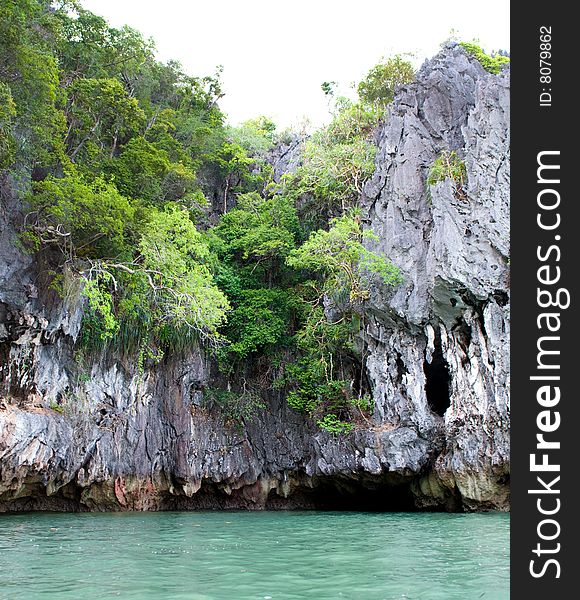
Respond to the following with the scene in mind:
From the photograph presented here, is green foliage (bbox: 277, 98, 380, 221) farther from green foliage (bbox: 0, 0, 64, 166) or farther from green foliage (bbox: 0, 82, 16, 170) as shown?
green foliage (bbox: 0, 82, 16, 170)

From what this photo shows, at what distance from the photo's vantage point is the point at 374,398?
18.2 meters

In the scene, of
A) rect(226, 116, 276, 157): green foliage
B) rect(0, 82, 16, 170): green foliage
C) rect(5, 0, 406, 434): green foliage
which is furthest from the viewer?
rect(226, 116, 276, 157): green foliage

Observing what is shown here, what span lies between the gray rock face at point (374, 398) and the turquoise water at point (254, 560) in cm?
317

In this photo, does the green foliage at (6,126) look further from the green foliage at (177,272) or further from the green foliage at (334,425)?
the green foliage at (334,425)

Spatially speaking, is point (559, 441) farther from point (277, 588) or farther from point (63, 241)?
point (63, 241)

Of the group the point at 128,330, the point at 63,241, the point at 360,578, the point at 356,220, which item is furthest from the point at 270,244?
the point at 360,578

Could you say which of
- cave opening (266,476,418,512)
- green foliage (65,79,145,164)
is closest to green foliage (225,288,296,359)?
cave opening (266,476,418,512)

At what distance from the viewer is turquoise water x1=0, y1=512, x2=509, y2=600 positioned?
593 centimetres

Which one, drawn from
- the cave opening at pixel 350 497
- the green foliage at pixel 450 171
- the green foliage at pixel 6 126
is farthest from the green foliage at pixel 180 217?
the green foliage at pixel 450 171

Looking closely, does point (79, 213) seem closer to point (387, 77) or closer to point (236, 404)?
point (236, 404)

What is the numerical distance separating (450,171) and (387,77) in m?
7.68

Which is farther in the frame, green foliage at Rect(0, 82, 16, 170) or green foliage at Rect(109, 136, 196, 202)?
green foliage at Rect(109, 136, 196, 202)

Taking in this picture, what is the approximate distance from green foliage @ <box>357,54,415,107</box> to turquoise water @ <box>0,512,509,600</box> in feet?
56.0

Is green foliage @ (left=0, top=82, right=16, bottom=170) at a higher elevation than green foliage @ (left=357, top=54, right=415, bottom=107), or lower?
lower
